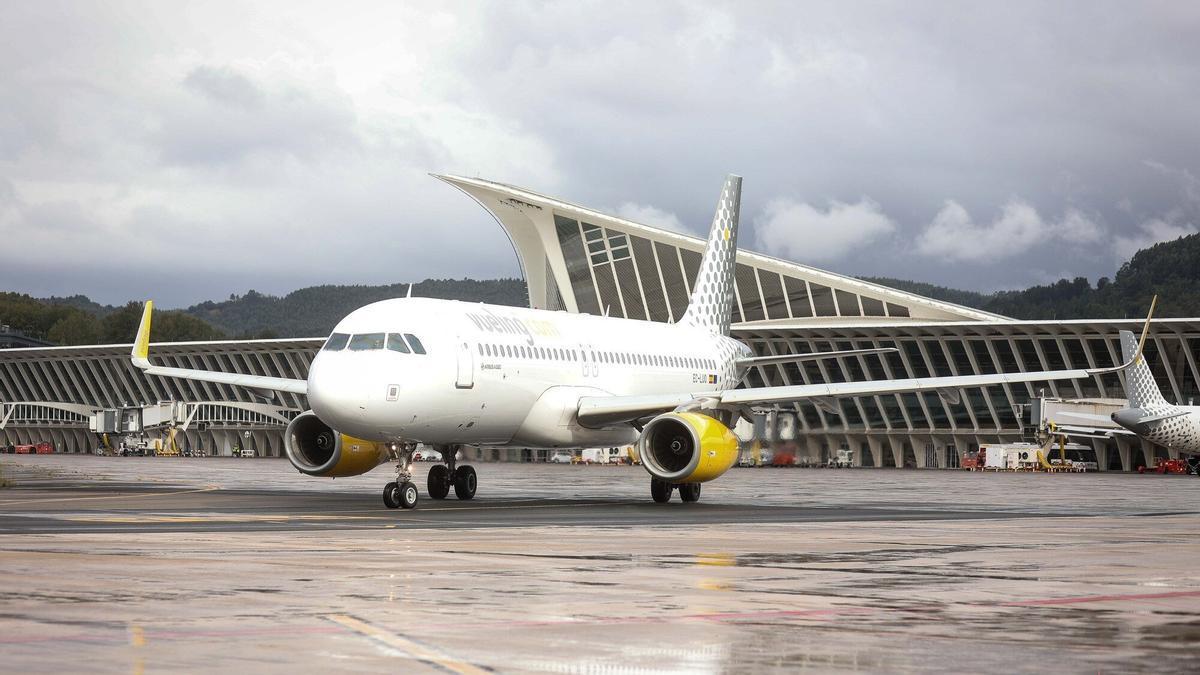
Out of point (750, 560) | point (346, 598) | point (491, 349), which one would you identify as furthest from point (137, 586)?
point (491, 349)

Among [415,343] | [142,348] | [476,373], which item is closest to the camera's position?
[415,343]

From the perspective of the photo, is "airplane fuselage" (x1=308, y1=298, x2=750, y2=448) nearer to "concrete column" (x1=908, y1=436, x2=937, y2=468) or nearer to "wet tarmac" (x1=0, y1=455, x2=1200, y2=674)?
"wet tarmac" (x1=0, y1=455, x2=1200, y2=674)

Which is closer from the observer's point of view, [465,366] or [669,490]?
[465,366]

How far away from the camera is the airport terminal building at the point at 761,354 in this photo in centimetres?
8594

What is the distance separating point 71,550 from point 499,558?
4.11 m

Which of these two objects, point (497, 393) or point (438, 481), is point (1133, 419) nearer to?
point (438, 481)

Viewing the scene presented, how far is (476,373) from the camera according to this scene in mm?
28797

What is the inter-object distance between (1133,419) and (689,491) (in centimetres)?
3860

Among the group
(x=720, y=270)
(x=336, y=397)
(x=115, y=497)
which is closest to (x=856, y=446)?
(x=720, y=270)

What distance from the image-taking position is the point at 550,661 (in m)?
7.90

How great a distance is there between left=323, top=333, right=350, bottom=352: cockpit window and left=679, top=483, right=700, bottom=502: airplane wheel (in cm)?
786

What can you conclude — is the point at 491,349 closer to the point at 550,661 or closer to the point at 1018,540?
the point at 1018,540

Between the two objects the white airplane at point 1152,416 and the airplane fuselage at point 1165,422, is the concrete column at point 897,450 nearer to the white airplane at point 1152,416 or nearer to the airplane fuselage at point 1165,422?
the white airplane at point 1152,416

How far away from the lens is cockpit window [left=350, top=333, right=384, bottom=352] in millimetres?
27125
